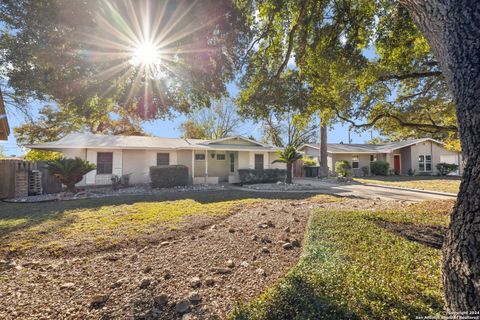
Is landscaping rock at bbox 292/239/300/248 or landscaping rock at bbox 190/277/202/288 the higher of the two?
landscaping rock at bbox 292/239/300/248

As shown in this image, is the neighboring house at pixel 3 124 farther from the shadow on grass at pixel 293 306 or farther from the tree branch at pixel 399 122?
the tree branch at pixel 399 122

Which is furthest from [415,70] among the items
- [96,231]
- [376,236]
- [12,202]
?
[12,202]

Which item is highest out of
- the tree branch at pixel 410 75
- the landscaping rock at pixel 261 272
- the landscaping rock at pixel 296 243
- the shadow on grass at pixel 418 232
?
the tree branch at pixel 410 75

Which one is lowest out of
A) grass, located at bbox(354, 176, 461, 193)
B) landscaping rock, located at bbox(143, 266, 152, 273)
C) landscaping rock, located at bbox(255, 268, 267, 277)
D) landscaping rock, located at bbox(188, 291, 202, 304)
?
landscaping rock, located at bbox(143, 266, 152, 273)

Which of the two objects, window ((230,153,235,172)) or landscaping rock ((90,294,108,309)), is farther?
window ((230,153,235,172))

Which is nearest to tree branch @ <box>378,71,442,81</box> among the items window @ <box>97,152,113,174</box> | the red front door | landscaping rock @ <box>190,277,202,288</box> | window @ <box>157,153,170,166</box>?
landscaping rock @ <box>190,277,202,288</box>

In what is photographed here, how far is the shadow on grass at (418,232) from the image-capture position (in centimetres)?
374

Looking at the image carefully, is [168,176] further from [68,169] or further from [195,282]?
[195,282]

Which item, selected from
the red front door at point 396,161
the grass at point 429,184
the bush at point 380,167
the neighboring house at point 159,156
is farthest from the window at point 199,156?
the red front door at point 396,161

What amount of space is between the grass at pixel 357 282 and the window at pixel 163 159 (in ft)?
43.1

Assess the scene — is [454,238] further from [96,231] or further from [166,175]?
[166,175]

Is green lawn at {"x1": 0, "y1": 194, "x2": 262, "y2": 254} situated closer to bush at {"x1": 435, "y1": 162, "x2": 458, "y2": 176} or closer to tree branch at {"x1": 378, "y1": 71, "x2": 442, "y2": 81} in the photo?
tree branch at {"x1": 378, "y1": 71, "x2": 442, "y2": 81}

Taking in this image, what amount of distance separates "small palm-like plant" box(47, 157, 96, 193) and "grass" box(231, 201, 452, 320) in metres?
11.0

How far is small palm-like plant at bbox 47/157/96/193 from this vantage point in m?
9.90
